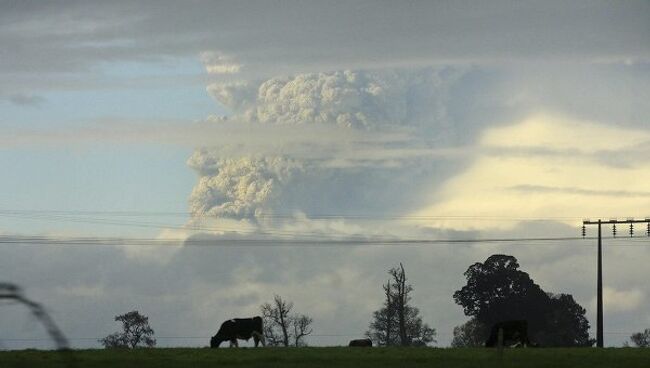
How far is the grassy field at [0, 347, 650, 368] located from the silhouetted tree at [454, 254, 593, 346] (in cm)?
10502

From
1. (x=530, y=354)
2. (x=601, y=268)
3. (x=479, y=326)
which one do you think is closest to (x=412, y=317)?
(x=479, y=326)

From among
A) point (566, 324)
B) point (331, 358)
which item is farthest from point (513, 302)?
point (331, 358)

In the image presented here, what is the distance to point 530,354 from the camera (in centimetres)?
5159

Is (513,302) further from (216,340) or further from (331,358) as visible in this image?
(331,358)

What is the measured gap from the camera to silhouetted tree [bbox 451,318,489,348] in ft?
523

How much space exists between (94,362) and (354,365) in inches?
396

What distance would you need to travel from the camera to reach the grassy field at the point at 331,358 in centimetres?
4538

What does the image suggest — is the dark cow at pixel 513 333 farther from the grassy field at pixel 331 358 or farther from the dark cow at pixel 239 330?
the grassy field at pixel 331 358

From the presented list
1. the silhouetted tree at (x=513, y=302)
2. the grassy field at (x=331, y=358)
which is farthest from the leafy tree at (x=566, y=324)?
the grassy field at (x=331, y=358)

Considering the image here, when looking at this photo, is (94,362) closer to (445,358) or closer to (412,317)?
(445,358)

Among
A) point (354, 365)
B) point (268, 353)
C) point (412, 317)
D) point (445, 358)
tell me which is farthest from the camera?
point (412, 317)

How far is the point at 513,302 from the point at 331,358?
113932mm

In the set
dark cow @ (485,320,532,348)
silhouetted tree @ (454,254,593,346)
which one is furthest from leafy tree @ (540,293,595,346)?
dark cow @ (485,320,532,348)

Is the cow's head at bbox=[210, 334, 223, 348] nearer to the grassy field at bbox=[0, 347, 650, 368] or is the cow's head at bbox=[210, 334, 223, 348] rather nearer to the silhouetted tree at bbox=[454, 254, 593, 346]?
the grassy field at bbox=[0, 347, 650, 368]
